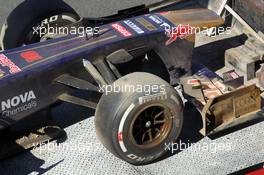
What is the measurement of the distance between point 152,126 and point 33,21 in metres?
1.57

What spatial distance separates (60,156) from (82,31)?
3.53 ft

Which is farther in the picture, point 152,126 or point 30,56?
→ point 30,56

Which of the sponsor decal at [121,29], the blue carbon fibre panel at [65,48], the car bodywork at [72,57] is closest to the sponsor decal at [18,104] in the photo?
the car bodywork at [72,57]

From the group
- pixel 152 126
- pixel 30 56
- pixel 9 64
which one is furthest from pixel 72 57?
pixel 152 126

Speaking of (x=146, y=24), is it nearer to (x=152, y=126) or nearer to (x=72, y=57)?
(x=72, y=57)

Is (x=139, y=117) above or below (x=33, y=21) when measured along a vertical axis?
below

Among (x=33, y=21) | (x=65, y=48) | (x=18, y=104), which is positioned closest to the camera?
(x=18, y=104)

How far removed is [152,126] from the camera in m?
4.17

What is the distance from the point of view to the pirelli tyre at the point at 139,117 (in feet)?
13.0

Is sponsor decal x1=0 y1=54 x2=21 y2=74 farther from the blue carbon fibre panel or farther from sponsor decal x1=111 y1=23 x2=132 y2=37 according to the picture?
sponsor decal x1=111 y1=23 x2=132 y2=37

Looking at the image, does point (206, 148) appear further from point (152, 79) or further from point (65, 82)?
point (65, 82)

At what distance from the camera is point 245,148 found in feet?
14.3

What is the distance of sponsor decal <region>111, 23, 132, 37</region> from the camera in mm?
4609

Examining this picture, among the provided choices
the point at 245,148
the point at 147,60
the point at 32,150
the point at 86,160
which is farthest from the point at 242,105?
the point at 32,150
